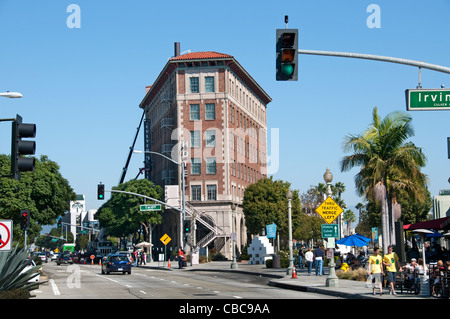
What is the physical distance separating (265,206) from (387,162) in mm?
38938

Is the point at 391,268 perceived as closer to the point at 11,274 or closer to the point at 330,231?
the point at 330,231

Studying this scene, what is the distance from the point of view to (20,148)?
14.7 m

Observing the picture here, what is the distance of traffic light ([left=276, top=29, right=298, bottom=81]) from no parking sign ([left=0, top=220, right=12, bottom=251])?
8.08m

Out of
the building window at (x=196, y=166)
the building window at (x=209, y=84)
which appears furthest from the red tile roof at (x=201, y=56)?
the building window at (x=196, y=166)

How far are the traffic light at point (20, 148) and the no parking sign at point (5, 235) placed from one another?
6.62ft

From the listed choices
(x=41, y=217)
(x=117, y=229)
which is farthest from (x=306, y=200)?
(x=41, y=217)

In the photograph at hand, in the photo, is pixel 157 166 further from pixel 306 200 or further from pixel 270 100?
pixel 306 200

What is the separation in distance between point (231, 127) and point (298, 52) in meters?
63.5

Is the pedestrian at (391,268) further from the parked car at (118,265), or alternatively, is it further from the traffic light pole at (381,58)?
the parked car at (118,265)

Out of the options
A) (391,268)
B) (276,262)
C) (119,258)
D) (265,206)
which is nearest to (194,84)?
(265,206)

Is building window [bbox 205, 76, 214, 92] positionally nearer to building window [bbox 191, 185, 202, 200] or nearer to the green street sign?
building window [bbox 191, 185, 202, 200]

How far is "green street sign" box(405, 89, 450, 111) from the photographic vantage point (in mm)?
17016
